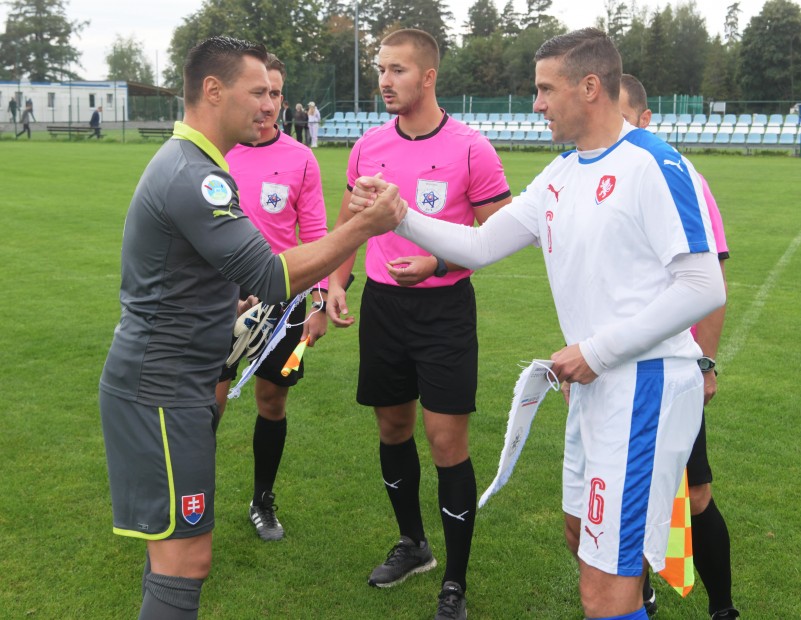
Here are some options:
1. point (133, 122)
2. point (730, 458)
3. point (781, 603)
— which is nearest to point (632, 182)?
point (781, 603)

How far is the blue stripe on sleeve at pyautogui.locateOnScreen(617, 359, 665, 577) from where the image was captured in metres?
2.84

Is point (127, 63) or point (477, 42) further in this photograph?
point (127, 63)

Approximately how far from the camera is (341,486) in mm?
5484

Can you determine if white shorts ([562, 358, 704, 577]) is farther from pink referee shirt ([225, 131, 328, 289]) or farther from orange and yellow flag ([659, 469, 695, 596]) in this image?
pink referee shirt ([225, 131, 328, 289])

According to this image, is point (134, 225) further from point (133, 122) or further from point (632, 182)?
point (133, 122)

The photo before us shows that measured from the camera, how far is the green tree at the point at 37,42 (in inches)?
3834

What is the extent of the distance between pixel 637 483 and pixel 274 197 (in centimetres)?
285

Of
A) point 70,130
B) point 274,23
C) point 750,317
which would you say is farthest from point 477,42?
point 750,317

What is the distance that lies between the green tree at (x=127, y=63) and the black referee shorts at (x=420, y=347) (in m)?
141

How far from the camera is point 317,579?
14.5 ft

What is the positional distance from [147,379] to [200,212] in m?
0.64

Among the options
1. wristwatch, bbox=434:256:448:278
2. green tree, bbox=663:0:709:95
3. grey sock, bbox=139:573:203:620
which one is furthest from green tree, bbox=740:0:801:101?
grey sock, bbox=139:573:203:620

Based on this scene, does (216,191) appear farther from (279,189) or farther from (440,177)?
(279,189)

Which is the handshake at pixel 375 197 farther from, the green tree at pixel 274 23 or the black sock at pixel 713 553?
the green tree at pixel 274 23
